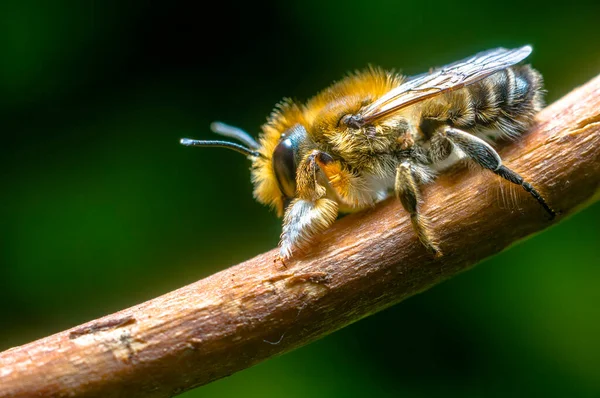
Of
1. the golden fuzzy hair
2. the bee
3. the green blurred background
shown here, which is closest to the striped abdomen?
the bee

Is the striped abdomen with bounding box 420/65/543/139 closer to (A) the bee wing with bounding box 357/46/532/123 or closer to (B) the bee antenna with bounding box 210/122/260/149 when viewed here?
(A) the bee wing with bounding box 357/46/532/123

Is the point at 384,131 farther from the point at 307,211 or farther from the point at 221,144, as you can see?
the point at 221,144

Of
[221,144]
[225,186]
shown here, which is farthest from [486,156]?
[225,186]

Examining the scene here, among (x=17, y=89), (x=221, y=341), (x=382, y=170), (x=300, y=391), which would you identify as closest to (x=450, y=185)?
(x=382, y=170)

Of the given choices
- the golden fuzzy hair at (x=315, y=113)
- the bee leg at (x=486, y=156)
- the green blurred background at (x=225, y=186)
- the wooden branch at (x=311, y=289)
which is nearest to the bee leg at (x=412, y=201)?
the wooden branch at (x=311, y=289)

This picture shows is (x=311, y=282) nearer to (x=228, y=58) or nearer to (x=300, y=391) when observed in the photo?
(x=300, y=391)

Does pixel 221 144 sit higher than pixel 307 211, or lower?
higher

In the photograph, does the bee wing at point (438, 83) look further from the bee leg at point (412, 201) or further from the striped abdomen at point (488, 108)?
the bee leg at point (412, 201)
